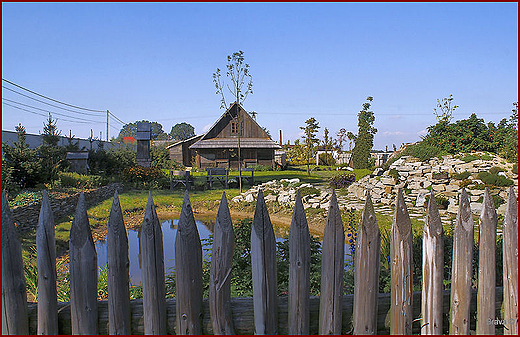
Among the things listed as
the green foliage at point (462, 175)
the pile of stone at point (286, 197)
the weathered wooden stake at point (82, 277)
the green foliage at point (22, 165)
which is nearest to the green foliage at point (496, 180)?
the green foliage at point (462, 175)

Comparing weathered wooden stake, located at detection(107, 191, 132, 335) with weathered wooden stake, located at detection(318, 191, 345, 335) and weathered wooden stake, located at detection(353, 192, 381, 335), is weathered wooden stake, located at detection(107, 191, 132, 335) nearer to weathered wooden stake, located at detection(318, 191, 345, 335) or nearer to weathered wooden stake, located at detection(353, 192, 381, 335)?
weathered wooden stake, located at detection(318, 191, 345, 335)

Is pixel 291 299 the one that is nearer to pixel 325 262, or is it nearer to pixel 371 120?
pixel 325 262

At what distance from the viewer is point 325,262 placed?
5.86 ft

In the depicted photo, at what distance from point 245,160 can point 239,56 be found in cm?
1603

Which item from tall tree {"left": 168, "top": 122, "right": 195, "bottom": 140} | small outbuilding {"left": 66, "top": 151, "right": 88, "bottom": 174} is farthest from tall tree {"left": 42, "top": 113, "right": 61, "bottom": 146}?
tall tree {"left": 168, "top": 122, "right": 195, "bottom": 140}

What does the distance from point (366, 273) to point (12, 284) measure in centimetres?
171

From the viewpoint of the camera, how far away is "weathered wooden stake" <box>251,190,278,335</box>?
5.72 feet

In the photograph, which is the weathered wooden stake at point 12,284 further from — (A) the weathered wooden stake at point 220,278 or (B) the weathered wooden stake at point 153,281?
(A) the weathered wooden stake at point 220,278

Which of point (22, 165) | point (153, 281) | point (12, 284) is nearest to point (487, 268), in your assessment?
point (153, 281)

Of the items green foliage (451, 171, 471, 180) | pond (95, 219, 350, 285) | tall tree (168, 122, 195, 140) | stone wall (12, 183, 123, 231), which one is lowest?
pond (95, 219, 350, 285)

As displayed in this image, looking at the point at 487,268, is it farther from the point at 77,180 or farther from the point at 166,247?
the point at 77,180

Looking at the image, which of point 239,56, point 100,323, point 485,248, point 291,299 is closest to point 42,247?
point 100,323

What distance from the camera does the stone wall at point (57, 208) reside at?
8172mm

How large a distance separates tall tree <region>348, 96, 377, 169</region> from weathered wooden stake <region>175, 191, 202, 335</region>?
2602 cm
